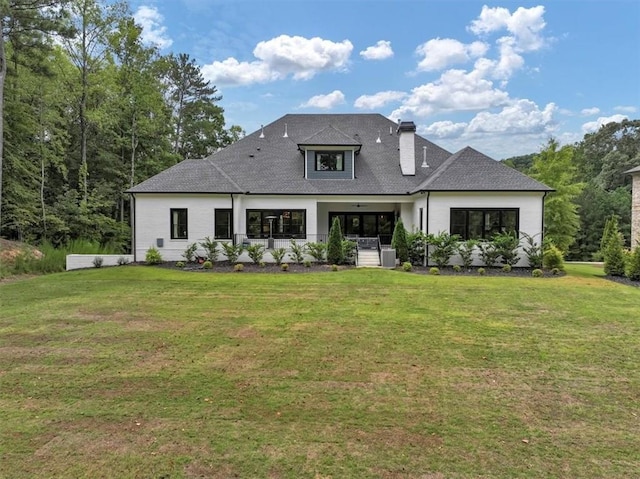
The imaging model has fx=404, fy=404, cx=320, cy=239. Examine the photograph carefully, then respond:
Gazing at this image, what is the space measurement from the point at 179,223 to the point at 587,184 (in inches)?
1600

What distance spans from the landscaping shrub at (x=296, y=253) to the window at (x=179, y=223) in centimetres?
504

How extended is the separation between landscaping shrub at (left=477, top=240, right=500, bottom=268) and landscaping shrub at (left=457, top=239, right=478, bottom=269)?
0.43 meters

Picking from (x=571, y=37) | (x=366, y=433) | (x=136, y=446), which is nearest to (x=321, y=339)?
(x=366, y=433)

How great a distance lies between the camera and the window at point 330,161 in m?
21.1

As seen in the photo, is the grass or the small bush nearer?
the grass

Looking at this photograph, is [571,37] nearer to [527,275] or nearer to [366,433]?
[527,275]

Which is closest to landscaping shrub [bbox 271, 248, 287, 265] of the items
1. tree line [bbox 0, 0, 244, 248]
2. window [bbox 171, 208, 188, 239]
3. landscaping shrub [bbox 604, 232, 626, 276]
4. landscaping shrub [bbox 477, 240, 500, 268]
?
window [bbox 171, 208, 188, 239]

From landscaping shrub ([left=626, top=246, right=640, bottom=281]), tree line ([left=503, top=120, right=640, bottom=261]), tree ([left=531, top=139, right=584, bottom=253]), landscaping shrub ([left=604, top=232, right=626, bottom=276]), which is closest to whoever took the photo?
landscaping shrub ([left=626, top=246, right=640, bottom=281])

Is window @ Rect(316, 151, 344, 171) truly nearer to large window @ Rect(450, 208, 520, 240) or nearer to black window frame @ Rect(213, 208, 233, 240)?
black window frame @ Rect(213, 208, 233, 240)

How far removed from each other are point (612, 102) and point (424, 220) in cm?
1409

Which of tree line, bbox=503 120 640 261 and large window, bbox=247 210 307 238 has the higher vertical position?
tree line, bbox=503 120 640 261

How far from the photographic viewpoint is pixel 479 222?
17828 millimetres

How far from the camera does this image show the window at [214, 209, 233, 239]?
18.9 metres

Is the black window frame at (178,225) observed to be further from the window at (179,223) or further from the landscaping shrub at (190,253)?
the landscaping shrub at (190,253)
